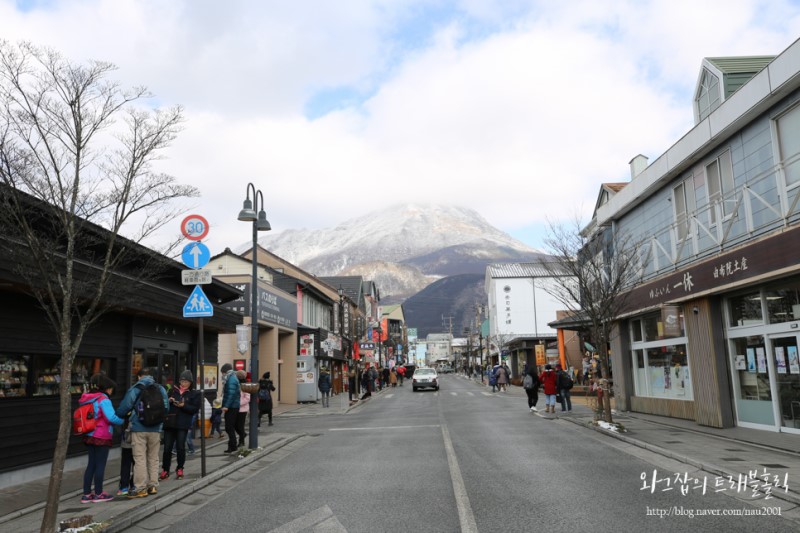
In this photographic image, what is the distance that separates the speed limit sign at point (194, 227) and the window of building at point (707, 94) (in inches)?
554

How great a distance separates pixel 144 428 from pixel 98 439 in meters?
0.61

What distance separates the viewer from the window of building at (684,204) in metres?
16.6

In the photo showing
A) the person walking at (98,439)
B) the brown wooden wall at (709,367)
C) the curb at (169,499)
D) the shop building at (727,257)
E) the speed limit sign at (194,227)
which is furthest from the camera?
the brown wooden wall at (709,367)

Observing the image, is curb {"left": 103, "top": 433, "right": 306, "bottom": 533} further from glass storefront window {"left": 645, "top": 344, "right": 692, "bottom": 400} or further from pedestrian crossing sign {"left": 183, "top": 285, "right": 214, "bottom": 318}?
glass storefront window {"left": 645, "top": 344, "right": 692, "bottom": 400}

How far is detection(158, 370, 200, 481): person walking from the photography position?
10164 millimetres

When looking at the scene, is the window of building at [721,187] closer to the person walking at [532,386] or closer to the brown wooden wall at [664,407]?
the brown wooden wall at [664,407]

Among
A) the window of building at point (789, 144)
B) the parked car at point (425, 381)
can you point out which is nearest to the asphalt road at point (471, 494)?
the window of building at point (789, 144)

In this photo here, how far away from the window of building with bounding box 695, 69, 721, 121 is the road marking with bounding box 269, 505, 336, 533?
49.8ft

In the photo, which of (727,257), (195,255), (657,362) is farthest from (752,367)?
(195,255)

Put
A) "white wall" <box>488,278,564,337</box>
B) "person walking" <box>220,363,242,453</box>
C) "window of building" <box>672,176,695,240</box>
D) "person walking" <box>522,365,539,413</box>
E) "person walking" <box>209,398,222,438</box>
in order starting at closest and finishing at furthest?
"person walking" <box>220,363,242,453</box> < "person walking" <box>209,398,222,438</box> < "window of building" <box>672,176,695,240</box> < "person walking" <box>522,365,539,413</box> < "white wall" <box>488,278,564,337</box>

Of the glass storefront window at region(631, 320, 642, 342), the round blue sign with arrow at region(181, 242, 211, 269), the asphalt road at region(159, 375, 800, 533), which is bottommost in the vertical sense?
the asphalt road at region(159, 375, 800, 533)

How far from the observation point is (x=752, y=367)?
45.6 feet

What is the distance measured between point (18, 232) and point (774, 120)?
14.1m

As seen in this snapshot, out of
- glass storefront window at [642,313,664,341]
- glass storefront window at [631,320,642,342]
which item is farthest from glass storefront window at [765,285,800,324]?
glass storefront window at [631,320,642,342]
